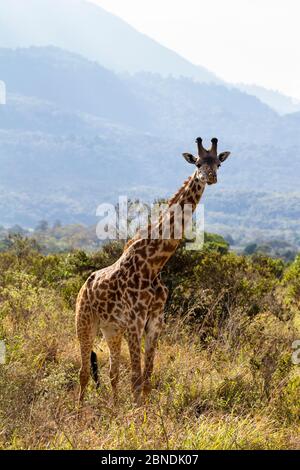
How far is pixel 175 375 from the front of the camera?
949cm

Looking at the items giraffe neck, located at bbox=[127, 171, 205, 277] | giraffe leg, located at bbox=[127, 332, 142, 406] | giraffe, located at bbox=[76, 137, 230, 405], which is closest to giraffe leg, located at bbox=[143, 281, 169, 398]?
giraffe, located at bbox=[76, 137, 230, 405]

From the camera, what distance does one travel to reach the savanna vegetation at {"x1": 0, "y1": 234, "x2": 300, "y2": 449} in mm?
7078

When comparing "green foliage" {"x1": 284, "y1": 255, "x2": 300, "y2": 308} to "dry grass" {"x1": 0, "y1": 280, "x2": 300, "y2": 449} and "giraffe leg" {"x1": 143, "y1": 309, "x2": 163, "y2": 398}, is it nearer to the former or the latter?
"dry grass" {"x1": 0, "y1": 280, "x2": 300, "y2": 449}

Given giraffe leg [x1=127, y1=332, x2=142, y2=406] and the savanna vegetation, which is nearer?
the savanna vegetation

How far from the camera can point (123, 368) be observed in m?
10.0

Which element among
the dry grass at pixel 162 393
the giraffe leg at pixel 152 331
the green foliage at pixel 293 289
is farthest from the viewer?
the green foliage at pixel 293 289

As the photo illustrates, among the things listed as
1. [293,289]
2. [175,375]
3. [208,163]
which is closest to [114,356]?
[175,375]

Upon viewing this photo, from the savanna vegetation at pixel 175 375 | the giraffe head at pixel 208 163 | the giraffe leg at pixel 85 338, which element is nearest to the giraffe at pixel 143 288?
the giraffe head at pixel 208 163

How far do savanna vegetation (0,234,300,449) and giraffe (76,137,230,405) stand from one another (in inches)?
16.1

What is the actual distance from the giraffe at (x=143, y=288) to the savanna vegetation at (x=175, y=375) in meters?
0.41

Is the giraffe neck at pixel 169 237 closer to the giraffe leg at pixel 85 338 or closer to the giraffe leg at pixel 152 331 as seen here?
the giraffe leg at pixel 152 331

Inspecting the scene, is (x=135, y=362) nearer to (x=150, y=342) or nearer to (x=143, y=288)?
(x=150, y=342)

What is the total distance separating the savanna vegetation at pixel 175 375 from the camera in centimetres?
708
